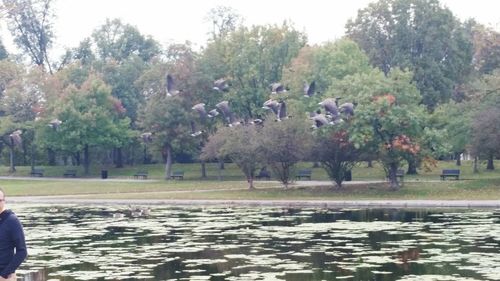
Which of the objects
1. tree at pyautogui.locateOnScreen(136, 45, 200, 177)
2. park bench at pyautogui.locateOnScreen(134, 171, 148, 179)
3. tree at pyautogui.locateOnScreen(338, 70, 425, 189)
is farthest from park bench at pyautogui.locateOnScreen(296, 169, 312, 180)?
park bench at pyautogui.locateOnScreen(134, 171, 148, 179)

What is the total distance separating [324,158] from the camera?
5694 cm

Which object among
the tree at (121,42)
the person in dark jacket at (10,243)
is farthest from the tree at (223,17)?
the person in dark jacket at (10,243)

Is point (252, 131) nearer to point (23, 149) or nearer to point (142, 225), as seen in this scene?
point (142, 225)

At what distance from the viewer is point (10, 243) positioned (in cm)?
1402

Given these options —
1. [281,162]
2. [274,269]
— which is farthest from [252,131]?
[274,269]

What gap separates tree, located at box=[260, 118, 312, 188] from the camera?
56938mm

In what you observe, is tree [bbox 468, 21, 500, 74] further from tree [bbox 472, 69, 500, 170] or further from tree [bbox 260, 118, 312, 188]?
tree [bbox 260, 118, 312, 188]

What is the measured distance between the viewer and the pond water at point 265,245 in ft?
77.7

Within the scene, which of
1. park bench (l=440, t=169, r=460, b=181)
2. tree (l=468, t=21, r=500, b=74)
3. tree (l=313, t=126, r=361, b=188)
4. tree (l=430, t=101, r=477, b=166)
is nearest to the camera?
tree (l=313, t=126, r=361, b=188)

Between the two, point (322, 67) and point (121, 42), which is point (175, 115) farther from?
point (121, 42)

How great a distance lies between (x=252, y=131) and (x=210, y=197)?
7.06 m

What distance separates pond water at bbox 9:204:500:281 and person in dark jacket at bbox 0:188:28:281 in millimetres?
8940

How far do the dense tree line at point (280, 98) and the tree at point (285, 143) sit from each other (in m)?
0.07

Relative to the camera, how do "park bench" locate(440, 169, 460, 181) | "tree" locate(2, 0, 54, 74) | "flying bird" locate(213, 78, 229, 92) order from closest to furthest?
"flying bird" locate(213, 78, 229, 92)
"park bench" locate(440, 169, 460, 181)
"tree" locate(2, 0, 54, 74)
